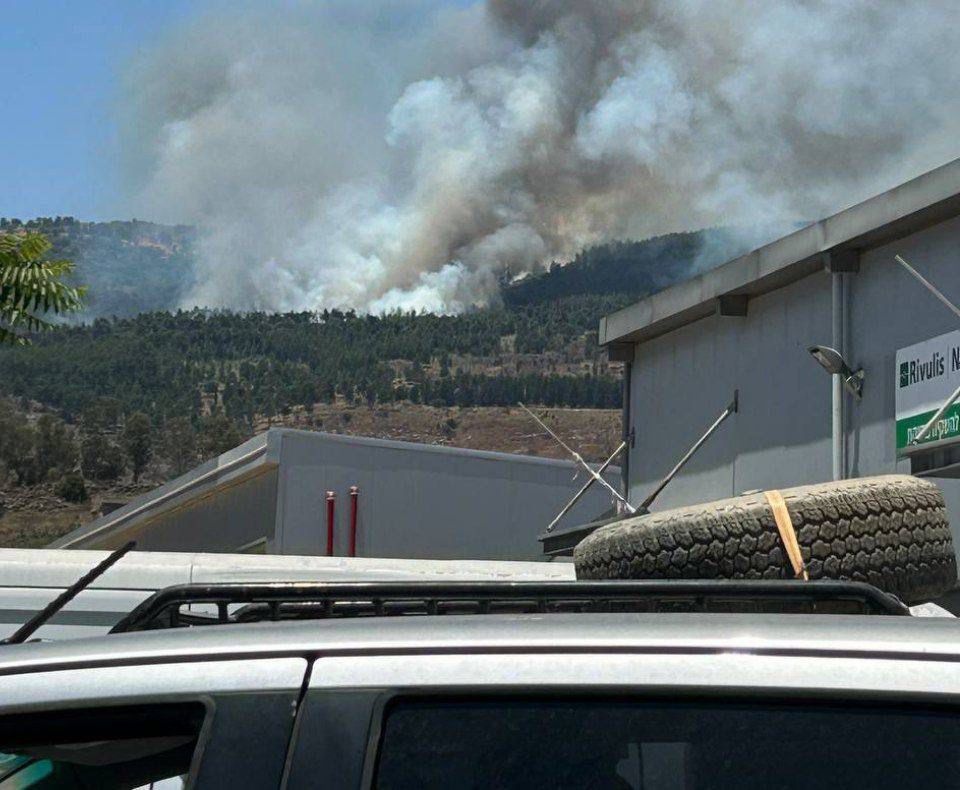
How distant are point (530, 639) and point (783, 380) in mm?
15576

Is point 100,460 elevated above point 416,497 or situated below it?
above

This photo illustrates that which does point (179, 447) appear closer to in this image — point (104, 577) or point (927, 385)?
point (927, 385)

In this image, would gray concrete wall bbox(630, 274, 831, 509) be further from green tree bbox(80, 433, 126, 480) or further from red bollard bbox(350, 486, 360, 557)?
green tree bbox(80, 433, 126, 480)

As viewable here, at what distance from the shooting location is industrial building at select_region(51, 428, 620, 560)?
2744 cm

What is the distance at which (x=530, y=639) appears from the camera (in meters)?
2.03

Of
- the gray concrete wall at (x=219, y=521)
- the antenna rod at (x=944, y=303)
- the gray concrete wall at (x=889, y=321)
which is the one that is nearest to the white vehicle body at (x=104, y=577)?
the antenna rod at (x=944, y=303)

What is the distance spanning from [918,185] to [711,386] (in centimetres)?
574

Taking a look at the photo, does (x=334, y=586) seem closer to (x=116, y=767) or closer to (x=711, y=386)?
(x=116, y=767)

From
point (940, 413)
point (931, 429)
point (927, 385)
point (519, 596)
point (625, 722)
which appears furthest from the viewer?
point (927, 385)

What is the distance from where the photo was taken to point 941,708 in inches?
74.7

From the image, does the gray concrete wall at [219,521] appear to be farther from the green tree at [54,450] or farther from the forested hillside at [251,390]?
the green tree at [54,450]

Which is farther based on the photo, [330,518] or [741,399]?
[330,518]

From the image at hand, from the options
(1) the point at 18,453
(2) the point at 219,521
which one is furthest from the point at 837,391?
(1) the point at 18,453

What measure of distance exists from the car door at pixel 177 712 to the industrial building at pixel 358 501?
24493 mm
